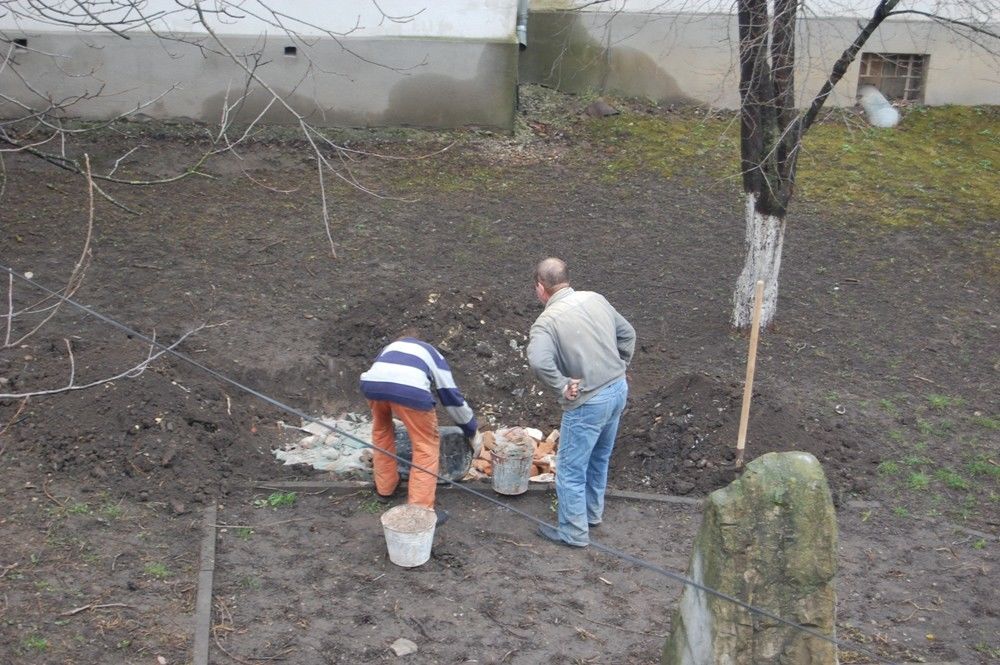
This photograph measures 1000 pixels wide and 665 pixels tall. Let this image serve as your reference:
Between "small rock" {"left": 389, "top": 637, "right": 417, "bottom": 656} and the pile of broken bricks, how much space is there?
6.01 ft

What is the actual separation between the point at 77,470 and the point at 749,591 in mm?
4674

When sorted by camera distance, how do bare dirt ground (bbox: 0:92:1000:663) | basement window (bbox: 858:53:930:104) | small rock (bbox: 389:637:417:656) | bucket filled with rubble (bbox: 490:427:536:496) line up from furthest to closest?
basement window (bbox: 858:53:930:104), bucket filled with rubble (bbox: 490:427:536:496), bare dirt ground (bbox: 0:92:1000:663), small rock (bbox: 389:637:417:656)

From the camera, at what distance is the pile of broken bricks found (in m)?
6.98

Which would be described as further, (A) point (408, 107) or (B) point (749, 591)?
(A) point (408, 107)

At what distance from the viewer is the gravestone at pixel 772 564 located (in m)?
4.40

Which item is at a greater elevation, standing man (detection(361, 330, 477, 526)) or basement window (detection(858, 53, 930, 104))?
basement window (detection(858, 53, 930, 104))

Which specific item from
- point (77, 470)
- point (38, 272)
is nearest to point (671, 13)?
point (38, 272)

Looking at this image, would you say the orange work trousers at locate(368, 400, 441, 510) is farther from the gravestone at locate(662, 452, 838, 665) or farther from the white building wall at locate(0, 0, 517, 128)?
the white building wall at locate(0, 0, 517, 128)

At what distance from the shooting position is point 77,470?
6.70 metres

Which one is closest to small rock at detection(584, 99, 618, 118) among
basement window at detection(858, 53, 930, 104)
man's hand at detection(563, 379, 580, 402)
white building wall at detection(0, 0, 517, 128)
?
white building wall at detection(0, 0, 517, 128)

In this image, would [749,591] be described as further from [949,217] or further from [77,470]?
[949,217]

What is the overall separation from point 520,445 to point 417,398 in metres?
1.07

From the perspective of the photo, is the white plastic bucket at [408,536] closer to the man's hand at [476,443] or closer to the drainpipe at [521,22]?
the man's hand at [476,443]

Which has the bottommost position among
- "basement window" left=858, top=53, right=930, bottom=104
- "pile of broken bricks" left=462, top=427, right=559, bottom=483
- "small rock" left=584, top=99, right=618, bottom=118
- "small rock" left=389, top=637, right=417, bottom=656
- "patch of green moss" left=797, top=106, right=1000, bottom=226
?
"small rock" left=389, top=637, right=417, bottom=656
